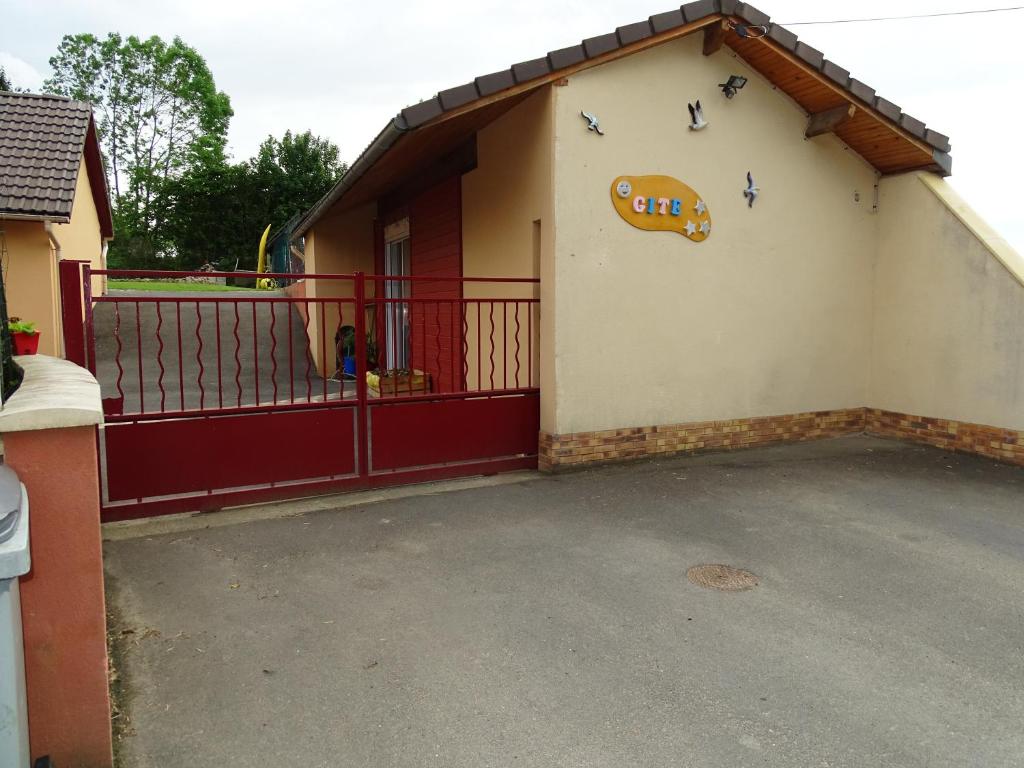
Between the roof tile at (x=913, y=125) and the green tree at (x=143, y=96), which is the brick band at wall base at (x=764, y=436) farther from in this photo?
the green tree at (x=143, y=96)

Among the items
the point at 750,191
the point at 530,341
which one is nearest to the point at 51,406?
the point at 530,341

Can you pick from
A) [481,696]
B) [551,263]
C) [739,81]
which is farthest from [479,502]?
[739,81]

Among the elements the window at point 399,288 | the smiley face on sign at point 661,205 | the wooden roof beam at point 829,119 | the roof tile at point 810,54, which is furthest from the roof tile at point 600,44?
the window at point 399,288

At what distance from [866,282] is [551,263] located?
4403 mm

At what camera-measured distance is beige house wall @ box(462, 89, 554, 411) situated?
268 inches

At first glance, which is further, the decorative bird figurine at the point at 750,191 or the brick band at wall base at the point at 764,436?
the decorative bird figurine at the point at 750,191

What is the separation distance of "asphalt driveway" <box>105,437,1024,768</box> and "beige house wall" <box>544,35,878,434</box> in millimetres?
1713

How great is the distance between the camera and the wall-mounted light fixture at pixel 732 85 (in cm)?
733

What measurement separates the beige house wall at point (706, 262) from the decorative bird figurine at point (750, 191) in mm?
72

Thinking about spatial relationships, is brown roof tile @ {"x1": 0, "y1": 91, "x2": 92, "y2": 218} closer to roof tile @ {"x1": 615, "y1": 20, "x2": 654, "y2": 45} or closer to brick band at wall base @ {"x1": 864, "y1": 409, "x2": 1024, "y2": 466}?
roof tile @ {"x1": 615, "y1": 20, "x2": 654, "y2": 45}

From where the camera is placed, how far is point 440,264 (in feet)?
33.0

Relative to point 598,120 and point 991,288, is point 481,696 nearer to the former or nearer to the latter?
point 598,120

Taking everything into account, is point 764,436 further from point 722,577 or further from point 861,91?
point 722,577

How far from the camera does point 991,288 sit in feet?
24.0
